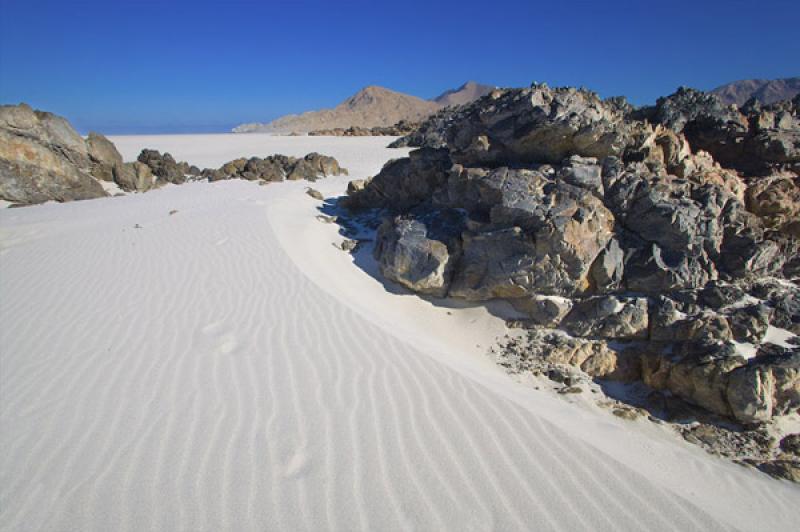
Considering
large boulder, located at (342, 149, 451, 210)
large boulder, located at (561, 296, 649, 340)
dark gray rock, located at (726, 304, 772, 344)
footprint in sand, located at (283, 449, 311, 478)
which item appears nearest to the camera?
footprint in sand, located at (283, 449, 311, 478)

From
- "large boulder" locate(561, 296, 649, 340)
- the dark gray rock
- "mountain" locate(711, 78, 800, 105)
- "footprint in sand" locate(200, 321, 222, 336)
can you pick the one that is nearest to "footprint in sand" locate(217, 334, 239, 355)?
"footprint in sand" locate(200, 321, 222, 336)

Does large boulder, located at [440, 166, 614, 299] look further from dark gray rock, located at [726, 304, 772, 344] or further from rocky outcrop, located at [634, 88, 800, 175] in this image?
rocky outcrop, located at [634, 88, 800, 175]

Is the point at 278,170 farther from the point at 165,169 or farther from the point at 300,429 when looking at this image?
the point at 300,429

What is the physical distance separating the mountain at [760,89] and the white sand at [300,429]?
46.4m

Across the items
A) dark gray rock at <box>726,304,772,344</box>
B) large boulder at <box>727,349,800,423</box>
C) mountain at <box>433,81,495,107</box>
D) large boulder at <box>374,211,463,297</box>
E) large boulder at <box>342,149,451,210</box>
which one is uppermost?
mountain at <box>433,81,495,107</box>

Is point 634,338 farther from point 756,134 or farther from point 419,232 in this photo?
point 756,134

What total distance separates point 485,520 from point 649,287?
404 centimetres

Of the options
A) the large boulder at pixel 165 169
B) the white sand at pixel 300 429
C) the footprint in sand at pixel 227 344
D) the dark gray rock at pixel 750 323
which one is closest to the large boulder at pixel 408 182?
the white sand at pixel 300 429

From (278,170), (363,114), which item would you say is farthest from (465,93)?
(278,170)

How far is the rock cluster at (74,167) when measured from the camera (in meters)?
11.2

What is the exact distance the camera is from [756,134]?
21.7 ft

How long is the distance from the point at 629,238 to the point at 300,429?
16.0ft

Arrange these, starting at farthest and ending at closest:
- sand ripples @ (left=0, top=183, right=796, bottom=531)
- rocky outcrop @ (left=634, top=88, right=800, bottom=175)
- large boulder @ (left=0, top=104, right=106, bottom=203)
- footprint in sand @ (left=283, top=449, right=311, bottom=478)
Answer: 1. large boulder @ (left=0, top=104, right=106, bottom=203)
2. rocky outcrop @ (left=634, top=88, right=800, bottom=175)
3. footprint in sand @ (left=283, top=449, right=311, bottom=478)
4. sand ripples @ (left=0, top=183, right=796, bottom=531)

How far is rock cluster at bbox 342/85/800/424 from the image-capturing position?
15.4ft
